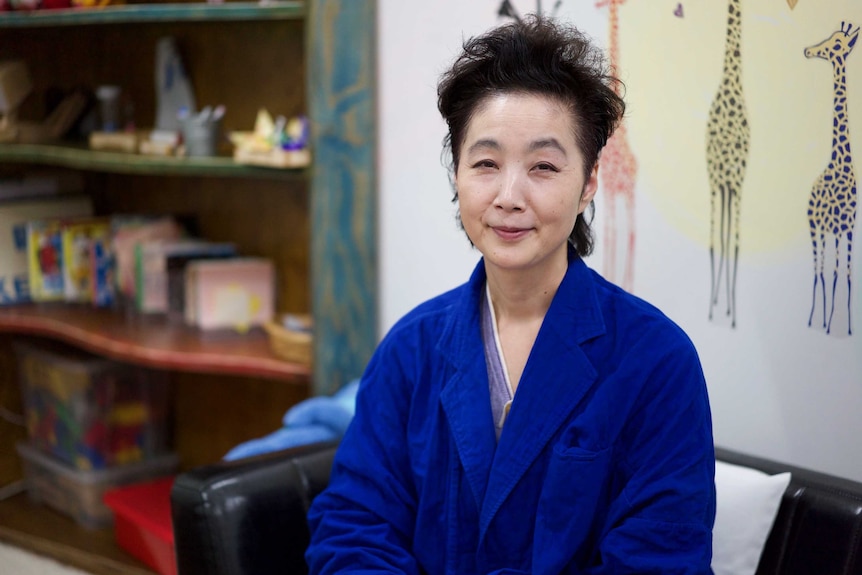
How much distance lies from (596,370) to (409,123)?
1.10 m

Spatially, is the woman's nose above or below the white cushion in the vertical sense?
above

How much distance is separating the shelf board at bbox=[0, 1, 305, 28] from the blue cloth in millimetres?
920

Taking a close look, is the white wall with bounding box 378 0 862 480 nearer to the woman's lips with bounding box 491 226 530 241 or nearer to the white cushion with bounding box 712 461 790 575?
the white cushion with bounding box 712 461 790 575

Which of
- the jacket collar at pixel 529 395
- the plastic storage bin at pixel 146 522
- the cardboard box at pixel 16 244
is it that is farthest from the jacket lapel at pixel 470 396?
the cardboard box at pixel 16 244

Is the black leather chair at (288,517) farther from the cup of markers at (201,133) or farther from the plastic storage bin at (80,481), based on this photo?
the plastic storage bin at (80,481)

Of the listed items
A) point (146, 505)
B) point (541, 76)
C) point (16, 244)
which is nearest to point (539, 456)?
point (541, 76)

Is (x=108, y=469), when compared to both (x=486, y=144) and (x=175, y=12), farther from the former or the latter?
(x=486, y=144)

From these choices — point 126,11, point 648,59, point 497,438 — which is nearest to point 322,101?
point 126,11

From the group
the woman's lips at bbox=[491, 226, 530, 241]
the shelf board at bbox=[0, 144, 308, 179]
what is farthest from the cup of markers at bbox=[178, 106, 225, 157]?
the woman's lips at bbox=[491, 226, 530, 241]

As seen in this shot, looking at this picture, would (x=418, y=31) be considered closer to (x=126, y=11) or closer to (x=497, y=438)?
(x=126, y=11)

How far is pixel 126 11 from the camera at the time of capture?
2.59 metres

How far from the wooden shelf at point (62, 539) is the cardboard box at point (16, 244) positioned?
69 centimetres

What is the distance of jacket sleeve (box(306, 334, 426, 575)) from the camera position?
1.56 metres

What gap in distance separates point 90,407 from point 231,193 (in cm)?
80
